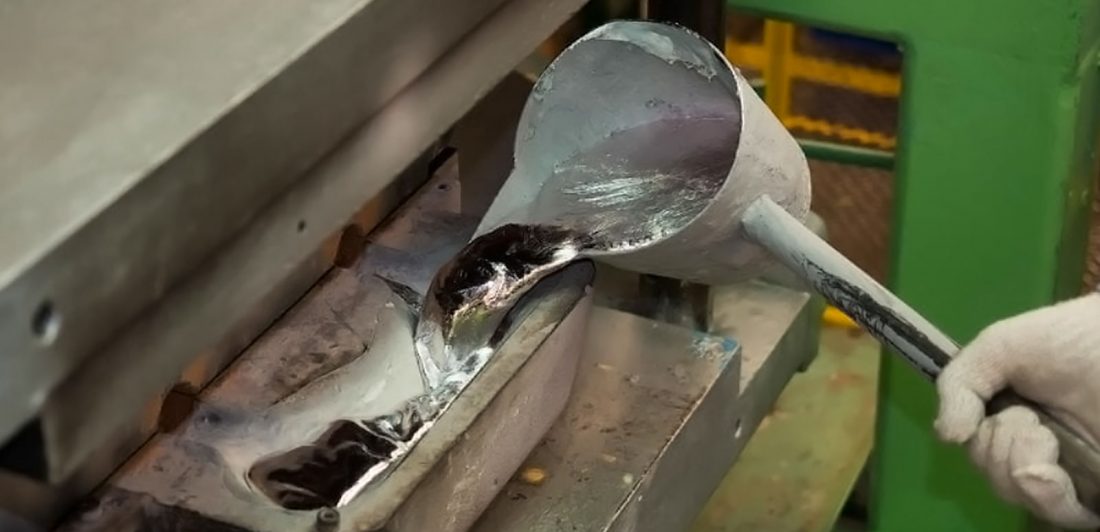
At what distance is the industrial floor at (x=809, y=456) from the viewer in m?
→ 1.58

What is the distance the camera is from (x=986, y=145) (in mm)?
1234

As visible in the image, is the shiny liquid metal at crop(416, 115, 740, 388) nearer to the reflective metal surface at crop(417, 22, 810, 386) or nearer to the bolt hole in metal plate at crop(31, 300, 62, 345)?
the reflective metal surface at crop(417, 22, 810, 386)

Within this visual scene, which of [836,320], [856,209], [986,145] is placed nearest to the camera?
[986,145]

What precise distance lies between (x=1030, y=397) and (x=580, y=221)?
0.30 metres

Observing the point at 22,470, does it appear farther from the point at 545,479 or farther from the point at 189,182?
the point at 545,479

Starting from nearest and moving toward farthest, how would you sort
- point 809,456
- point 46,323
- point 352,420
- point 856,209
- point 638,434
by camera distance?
point 46,323 < point 352,420 < point 638,434 < point 809,456 < point 856,209

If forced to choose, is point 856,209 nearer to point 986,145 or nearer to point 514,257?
point 986,145

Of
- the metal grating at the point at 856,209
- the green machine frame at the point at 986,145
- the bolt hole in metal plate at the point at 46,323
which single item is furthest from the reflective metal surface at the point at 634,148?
the metal grating at the point at 856,209

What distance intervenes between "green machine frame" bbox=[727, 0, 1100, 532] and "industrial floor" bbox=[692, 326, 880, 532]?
0.81ft

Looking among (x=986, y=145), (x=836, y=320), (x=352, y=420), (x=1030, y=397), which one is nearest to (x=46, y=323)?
(x=352, y=420)

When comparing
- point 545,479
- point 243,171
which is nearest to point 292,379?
point 545,479

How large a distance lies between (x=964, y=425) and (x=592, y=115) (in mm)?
311

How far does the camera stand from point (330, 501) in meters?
0.88

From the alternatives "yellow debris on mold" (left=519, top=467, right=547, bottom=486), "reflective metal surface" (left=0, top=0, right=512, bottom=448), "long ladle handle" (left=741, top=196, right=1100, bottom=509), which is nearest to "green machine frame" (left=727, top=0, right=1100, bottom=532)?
"long ladle handle" (left=741, top=196, right=1100, bottom=509)
